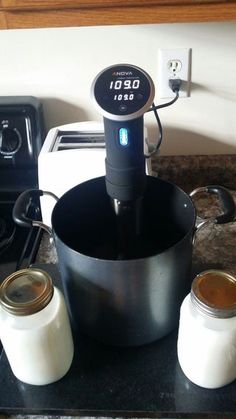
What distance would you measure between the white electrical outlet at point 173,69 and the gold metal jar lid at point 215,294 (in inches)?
19.3

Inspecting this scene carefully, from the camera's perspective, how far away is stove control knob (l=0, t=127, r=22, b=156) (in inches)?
36.2

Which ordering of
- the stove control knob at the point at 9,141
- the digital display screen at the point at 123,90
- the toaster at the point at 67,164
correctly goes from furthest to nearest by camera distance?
the stove control knob at the point at 9,141, the toaster at the point at 67,164, the digital display screen at the point at 123,90

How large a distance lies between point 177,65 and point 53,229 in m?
0.50

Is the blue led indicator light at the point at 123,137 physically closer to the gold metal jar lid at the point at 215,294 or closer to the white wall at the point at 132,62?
the gold metal jar lid at the point at 215,294

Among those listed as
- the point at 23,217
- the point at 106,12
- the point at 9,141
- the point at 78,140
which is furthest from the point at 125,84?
the point at 9,141

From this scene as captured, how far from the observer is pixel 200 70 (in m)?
0.90

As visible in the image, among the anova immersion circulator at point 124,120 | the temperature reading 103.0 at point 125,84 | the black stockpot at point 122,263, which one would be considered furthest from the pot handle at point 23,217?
the temperature reading 103.0 at point 125,84

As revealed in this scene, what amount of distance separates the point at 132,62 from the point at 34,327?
61 cm

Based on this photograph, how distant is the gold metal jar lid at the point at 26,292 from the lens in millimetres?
520

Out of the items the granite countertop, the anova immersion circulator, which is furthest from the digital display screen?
the granite countertop

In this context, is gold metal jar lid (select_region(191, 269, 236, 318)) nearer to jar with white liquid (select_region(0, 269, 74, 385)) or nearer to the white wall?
jar with white liquid (select_region(0, 269, 74, 385))

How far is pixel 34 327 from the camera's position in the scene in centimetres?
53

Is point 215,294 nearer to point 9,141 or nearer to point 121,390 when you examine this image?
point 121,390

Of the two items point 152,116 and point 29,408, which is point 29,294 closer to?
point 29,408
